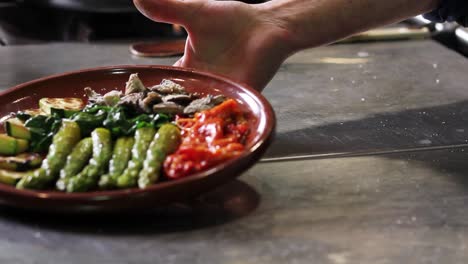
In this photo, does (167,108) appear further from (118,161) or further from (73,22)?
(73,22)

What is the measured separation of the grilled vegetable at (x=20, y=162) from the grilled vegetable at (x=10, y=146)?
0.02 metres

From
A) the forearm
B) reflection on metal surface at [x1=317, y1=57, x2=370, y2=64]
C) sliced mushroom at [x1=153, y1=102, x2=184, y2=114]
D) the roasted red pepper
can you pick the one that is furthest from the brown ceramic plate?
reflection on metal surface at [x1=317, y1=57, x2=370, y2=64]

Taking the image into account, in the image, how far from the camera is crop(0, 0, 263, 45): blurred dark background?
2980 mm

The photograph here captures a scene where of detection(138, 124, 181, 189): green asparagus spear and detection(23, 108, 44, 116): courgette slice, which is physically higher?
detection(138, 124, 181, 189): green asparagus spear

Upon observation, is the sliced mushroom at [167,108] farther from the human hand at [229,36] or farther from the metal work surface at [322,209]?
the human hand at [229,36]

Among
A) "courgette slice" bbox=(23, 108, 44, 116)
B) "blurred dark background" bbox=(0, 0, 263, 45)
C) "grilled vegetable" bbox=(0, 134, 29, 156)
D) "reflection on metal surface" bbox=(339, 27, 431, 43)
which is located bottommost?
"blurred dark background" bbox=(0, 0, 263, 45)

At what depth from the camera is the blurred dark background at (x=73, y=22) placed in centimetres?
298

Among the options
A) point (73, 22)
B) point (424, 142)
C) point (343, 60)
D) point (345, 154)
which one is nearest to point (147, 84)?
point (345, 154)

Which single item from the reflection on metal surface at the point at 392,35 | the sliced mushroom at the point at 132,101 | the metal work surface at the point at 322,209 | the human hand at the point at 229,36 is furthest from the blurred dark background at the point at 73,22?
the sliced mushroom at the point at 132,101

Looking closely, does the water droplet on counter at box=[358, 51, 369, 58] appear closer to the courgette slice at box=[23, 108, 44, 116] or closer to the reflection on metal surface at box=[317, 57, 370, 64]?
the reflection on metal surface at box=[317, 57, 370, 64]

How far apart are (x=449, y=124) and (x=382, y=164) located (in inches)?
13.1

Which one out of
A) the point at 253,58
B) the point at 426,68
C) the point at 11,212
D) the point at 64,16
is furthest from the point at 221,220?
the point at 64,16

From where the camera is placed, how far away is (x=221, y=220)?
123cm

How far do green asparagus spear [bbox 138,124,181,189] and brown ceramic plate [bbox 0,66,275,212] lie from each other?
1.9 inches
